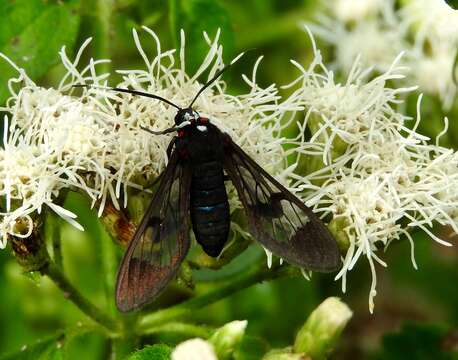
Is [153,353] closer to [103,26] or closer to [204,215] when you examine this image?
[204,215]

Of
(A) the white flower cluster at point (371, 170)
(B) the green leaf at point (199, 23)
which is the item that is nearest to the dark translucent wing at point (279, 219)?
(A) the white flower cluster at point (371, 170)

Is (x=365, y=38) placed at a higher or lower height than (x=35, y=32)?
lower

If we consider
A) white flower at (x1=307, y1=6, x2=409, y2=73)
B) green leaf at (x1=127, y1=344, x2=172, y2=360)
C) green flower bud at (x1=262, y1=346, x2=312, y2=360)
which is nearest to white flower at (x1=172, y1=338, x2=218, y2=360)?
green leaf at (x1=127, y1=344, x2=172, y2=360)

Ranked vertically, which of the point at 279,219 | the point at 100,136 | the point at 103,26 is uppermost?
the point at 103,26

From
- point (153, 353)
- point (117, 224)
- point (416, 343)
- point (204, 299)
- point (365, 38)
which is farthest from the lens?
point (365, 38)

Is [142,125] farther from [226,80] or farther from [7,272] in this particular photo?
[7,272]

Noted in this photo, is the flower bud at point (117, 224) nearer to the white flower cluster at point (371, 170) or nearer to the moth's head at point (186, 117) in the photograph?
the moth's head at point (186, 117)

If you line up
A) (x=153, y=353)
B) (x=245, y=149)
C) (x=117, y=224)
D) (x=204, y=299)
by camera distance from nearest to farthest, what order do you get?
(x=153, y=353), (x=117, y=224), (x=245, y=149), (x=204, y=299)

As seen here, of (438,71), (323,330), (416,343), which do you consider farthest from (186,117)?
(438,71)

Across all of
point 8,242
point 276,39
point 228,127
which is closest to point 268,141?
point 228,127
